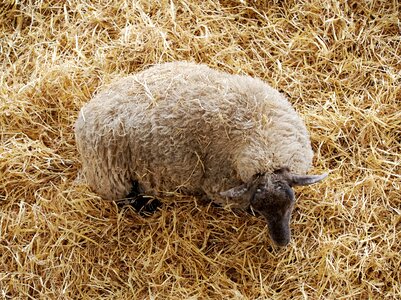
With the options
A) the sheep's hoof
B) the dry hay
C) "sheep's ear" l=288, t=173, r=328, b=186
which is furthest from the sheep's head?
the sheep's hoof

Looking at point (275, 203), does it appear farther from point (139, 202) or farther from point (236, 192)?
point (139, 202)

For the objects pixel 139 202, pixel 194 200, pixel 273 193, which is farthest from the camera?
pixel 139 202

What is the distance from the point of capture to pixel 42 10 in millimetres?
4824

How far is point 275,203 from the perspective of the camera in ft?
10.9

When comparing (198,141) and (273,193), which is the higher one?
(198,141)

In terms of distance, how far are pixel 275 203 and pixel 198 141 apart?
0.57 m

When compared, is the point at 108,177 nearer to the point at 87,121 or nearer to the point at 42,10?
the point at 87,121

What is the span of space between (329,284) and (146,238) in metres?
1.08

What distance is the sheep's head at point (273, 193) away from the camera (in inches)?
130

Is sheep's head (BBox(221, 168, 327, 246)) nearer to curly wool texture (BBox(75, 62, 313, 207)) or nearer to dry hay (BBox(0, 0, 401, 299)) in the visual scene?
curly wool texture (BBox(75, 62, 313, 207))

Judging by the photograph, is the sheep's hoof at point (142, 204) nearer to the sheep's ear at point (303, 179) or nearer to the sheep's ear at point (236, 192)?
the sheep's ear at point (236, 192)

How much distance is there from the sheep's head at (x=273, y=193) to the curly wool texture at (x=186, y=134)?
5cm

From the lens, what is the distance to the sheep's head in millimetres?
3314

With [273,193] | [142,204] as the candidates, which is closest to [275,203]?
[273,193]
